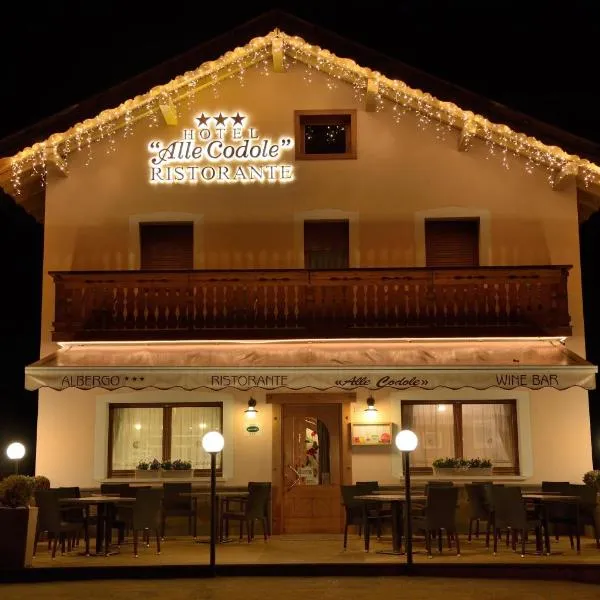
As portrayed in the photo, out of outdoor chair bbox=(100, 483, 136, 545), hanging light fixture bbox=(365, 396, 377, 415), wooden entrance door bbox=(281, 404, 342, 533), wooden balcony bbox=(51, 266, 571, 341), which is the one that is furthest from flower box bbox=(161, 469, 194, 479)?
hanging light fixture bbox=(365, 396, 377, 415)

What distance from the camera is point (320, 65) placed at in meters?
17.9

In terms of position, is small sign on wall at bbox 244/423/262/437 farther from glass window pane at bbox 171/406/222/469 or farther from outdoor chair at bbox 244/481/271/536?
outdoor chair at bbox 244/481/271/536

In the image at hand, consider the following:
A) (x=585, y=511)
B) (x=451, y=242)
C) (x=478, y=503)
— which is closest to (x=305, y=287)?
(x=451, y=242)

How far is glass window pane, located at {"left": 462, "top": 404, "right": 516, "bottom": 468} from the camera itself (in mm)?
16969

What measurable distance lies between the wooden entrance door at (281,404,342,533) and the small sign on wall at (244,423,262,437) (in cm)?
48

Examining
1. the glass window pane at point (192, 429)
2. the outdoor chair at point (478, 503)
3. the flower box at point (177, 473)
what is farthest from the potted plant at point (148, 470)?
the outdoor chair at point (478, 503)

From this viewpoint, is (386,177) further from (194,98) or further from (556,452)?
(556,452)

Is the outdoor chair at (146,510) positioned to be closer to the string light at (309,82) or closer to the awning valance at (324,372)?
the awning valance at (324,372)

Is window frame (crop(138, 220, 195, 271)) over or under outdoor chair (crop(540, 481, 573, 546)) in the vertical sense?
over

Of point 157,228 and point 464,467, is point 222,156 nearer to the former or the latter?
point 157,228

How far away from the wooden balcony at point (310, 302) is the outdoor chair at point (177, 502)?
8.42 ft

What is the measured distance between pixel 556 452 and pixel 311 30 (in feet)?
28.8

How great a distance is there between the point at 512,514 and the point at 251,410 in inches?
202

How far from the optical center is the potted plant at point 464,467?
658 inches
